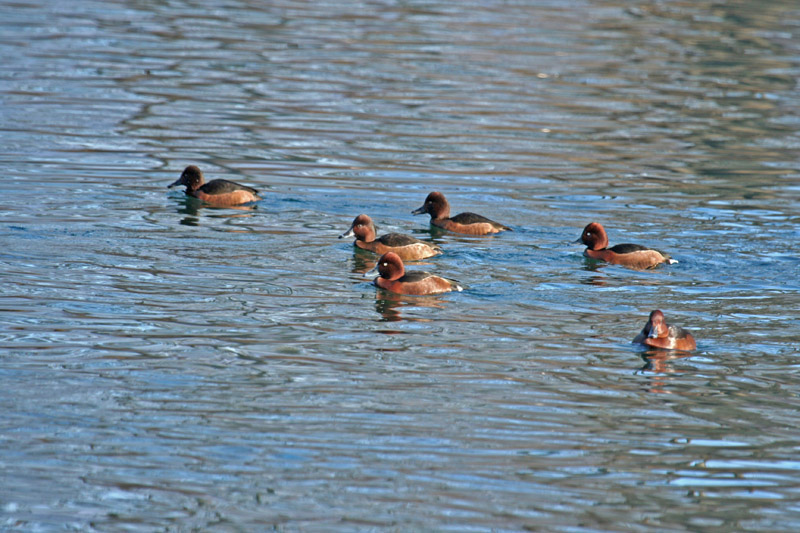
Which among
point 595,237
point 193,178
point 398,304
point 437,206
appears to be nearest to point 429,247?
point 437,206

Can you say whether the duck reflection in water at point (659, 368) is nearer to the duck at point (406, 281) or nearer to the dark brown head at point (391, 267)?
the duck at point (406, 281)

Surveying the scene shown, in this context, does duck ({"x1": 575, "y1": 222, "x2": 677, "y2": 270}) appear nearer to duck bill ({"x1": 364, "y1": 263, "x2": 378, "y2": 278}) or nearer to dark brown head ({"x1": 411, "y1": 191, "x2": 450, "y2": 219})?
dark brown head ({"x1": 411, "y1": 191, "x2": 450, "y2": 219})

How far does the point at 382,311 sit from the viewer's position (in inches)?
517

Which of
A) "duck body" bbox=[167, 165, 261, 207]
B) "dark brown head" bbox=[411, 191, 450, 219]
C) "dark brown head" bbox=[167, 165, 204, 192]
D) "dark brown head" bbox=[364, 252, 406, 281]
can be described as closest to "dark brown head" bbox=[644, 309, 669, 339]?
"dark brown head" bbox=[364, 252, 406, 281]

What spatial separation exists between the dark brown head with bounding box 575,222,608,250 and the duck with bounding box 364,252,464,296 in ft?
8.43

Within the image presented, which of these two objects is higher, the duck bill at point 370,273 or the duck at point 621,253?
the duck at point 621,253

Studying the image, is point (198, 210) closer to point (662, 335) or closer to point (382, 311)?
point (382, 311)

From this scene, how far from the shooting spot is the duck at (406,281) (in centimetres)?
1383

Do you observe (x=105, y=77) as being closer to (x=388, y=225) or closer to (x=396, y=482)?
(x=388, y=225)

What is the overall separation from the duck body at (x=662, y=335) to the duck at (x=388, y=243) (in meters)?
4.53

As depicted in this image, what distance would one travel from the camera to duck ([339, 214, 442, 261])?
1551 centimetres

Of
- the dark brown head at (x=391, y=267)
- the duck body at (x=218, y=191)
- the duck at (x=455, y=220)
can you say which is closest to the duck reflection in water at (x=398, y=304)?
the dark brown head at (x=391, y=267)

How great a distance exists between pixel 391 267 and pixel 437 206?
350 cm

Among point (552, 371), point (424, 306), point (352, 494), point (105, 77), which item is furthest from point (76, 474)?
point (105, 77)
